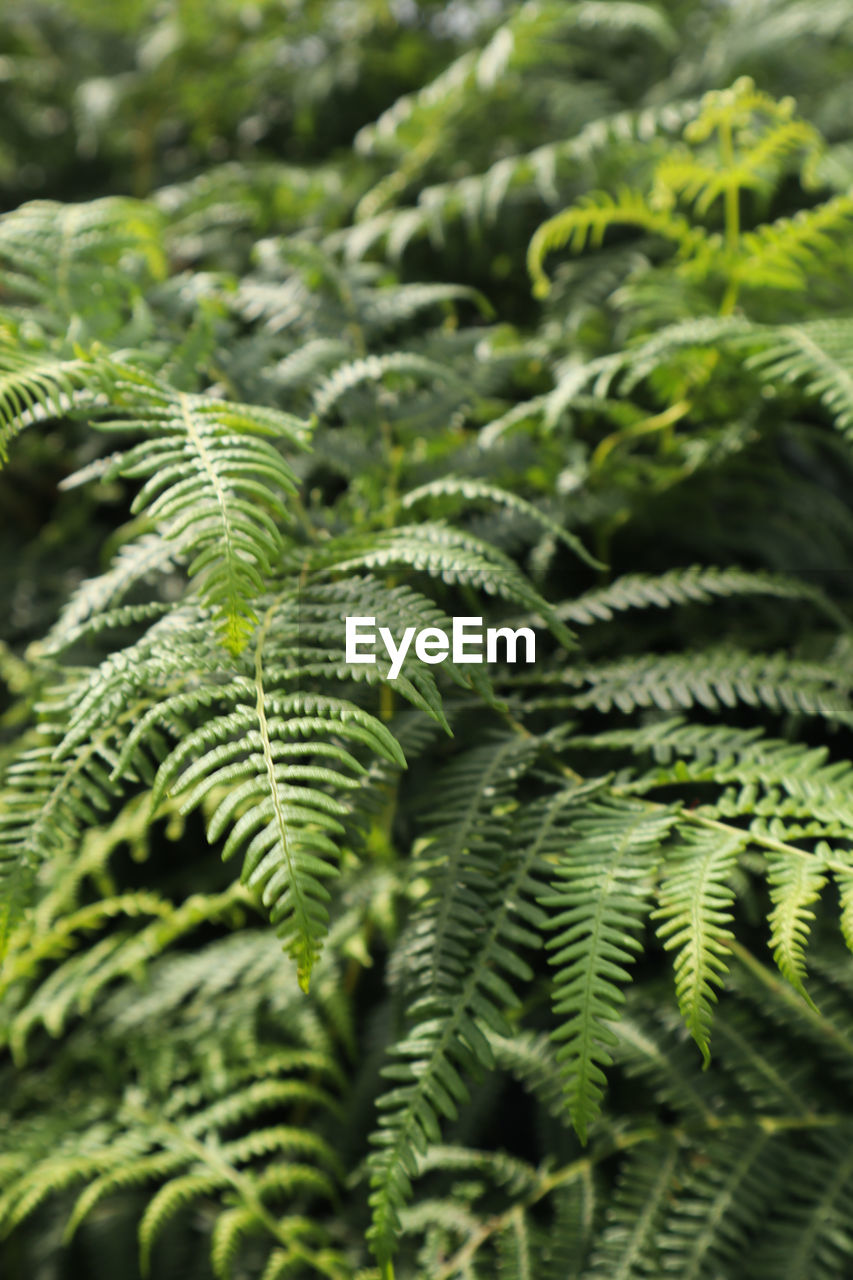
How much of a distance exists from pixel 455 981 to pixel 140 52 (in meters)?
2.59

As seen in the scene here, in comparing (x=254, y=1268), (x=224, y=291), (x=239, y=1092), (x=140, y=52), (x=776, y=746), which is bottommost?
(x=254, y=1268)

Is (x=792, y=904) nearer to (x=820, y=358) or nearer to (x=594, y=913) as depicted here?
(x=594, y=913)

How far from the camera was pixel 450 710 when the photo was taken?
1035 millimetres

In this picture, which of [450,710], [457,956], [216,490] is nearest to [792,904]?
[457,956]

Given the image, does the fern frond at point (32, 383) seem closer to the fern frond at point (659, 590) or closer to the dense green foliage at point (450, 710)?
the dense green foliage at point (450, 710)

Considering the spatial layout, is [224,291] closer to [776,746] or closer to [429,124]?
[429,124]

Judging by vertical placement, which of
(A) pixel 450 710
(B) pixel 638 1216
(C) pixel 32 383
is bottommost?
(B) pixel 638 1216

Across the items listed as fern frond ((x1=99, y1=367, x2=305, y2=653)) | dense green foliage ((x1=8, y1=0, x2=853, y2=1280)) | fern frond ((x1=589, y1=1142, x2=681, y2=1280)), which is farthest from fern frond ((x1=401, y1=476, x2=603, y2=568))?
fern frond ((x1=589, y1=1142, x2=681, y2=1280))

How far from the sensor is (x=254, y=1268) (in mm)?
1207

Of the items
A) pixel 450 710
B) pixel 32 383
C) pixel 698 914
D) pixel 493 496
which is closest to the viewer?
pixel 698 914

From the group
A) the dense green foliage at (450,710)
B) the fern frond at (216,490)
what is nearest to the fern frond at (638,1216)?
the dense green foliage at (450,710)

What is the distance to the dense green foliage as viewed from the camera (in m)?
0.76

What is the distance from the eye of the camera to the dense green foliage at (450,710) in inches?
30.0

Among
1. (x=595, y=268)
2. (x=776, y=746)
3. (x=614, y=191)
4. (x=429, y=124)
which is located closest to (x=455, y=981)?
(x=776, y=746)
